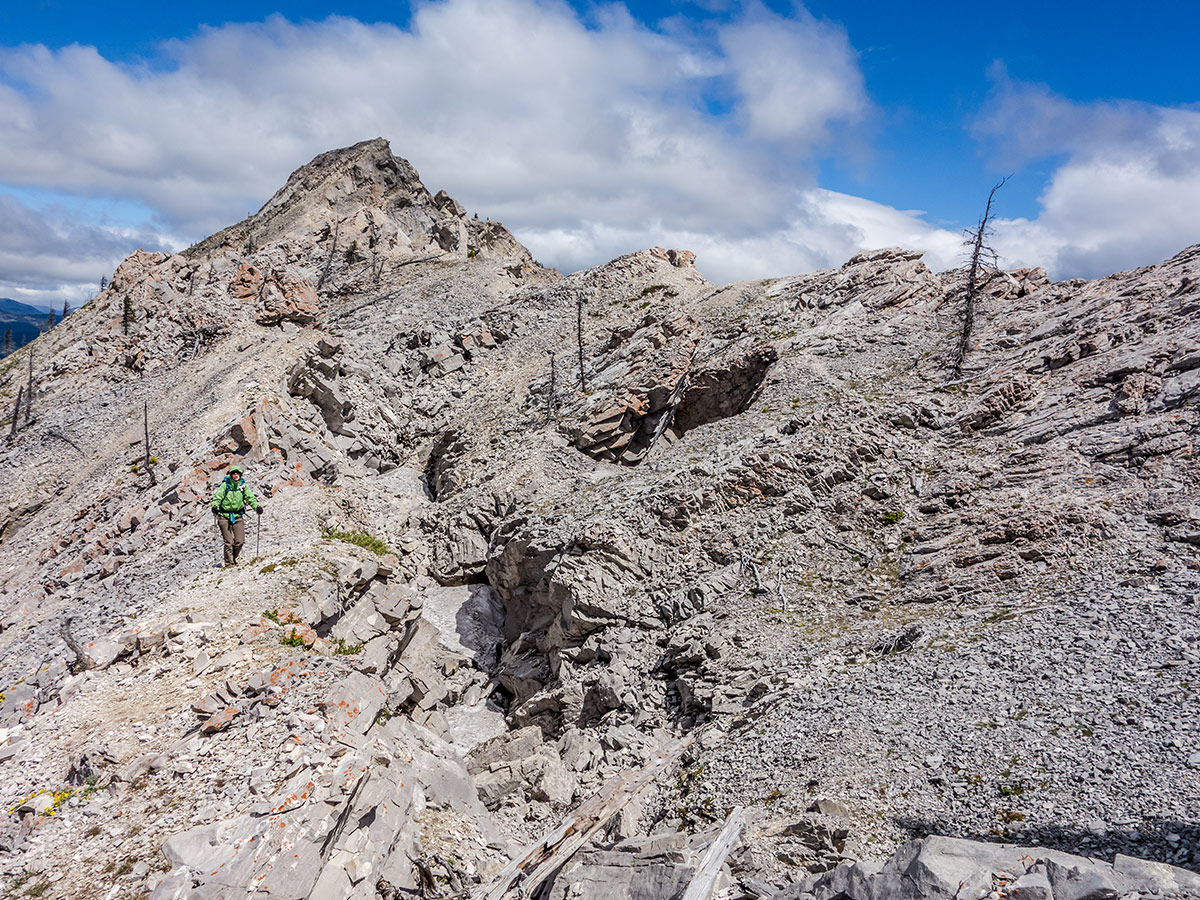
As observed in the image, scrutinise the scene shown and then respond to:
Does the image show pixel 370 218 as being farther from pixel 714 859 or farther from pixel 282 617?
pixel 714 859

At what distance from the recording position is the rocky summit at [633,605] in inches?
474

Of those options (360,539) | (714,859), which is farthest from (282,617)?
(714,859)

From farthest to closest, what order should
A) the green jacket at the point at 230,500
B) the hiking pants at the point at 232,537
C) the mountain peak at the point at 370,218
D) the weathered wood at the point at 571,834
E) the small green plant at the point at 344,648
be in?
1. the mountain peak at the point at 370,218
2. the hiking pants at the point at 232,537
3. the green jacket at the point at 230,500
4. the small green plant at the point at 344,648
5. the weathered wood at the point at 571,834

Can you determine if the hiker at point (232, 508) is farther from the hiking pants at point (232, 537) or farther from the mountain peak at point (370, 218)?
the mountain peak at point (370, 218)

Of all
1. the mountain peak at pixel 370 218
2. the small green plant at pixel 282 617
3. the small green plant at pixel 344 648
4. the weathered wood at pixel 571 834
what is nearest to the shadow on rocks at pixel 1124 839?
the weathered wood at pixel 571 834

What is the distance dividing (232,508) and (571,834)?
15.6 m

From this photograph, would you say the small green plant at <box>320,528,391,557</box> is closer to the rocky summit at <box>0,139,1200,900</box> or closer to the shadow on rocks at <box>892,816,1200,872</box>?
the rocky summit at <box>0,139,1200,900</box>

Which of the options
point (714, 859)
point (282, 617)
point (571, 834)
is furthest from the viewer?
point (282, 617)

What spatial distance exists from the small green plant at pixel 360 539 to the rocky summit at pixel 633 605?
26cm

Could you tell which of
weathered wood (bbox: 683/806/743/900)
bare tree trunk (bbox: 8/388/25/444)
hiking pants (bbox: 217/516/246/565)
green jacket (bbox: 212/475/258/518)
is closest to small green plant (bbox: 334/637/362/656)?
hiking pants (bbox: 217/516/246/565)

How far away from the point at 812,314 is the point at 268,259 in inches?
1996

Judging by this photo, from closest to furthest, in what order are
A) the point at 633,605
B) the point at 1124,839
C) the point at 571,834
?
1. the point at 1124,839
2. the point at 571,834
3. the point at 633,605

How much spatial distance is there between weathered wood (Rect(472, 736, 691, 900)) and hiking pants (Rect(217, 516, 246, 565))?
14.6 meters

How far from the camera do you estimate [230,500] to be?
21.8m
